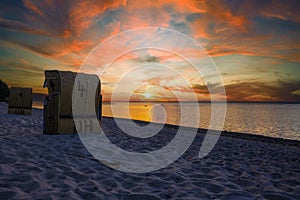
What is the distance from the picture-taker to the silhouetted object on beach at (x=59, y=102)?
307 inches

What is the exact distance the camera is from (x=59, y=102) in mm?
7812

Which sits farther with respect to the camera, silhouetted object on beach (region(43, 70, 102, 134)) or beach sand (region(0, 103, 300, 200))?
silhouetted object on beach (region(43, 70, 102, 134))

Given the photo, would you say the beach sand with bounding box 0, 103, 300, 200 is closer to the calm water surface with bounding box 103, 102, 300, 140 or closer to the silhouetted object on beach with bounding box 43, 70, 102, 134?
the silhouetted object on beach with bounding box 43, 70, 102, 134

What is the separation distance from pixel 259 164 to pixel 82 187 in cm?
476

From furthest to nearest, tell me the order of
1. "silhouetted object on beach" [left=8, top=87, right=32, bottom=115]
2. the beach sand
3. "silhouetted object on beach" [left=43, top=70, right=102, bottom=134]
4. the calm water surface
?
1. the calm water surface
2. "silhouetted object on beach" [left=8, top=87, right=32, bottom=115]
3. "silhouetted object on beach" [left=43, top=70, right=102, bottom=134]
4. the beach sand

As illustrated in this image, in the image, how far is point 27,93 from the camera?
1487cm

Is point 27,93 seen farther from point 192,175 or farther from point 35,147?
point 192,175

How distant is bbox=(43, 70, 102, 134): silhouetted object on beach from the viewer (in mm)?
7801

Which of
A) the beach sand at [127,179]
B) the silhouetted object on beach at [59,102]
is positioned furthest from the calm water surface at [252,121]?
the silhouetted object on beach at [59,102]

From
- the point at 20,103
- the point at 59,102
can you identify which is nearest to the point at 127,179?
the point at 59,102

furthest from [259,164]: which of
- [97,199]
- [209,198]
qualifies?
[97,199]

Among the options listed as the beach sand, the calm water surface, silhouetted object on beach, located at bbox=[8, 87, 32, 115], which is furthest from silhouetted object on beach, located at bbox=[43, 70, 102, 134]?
the calm water surface

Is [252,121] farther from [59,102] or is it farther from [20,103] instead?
[59,102]

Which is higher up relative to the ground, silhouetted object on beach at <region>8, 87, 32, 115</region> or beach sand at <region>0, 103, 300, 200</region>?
silhouetted object on beach at <region>8, 87, 32, 115</region>
